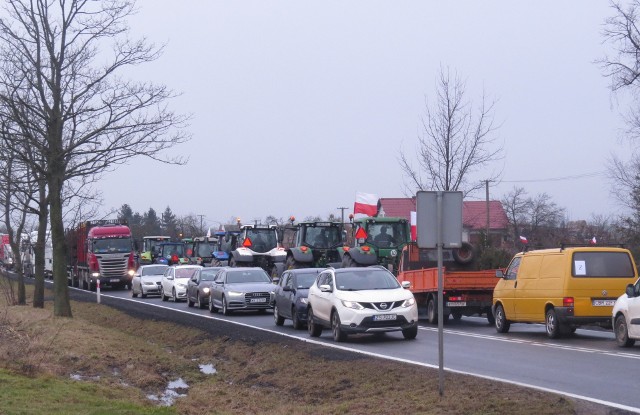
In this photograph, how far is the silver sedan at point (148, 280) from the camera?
4534cm

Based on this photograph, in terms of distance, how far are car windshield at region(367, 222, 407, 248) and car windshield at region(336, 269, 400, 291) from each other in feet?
31.4

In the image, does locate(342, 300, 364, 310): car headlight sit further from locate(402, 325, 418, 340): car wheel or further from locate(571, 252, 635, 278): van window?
locate(571, 252, 635, 278): van window

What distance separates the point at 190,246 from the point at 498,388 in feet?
155

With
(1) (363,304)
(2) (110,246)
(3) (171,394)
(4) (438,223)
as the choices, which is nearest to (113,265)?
(2) (110,246)

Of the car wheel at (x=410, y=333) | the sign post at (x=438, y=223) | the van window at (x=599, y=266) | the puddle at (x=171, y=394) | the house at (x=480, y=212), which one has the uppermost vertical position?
the house at (x=480, y=212)

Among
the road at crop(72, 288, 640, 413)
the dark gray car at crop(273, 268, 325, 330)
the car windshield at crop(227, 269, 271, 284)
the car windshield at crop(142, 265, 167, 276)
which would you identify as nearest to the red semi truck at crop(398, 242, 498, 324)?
the road at crop(72, 288, 640, 413)

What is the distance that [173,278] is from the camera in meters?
40.8

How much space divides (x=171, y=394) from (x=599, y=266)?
987 centimetres

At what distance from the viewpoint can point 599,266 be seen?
2092 centimetres

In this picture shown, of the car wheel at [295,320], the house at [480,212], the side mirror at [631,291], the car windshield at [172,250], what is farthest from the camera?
the house at [480,212]

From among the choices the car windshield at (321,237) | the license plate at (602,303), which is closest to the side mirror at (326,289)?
the license plate at (602,303)

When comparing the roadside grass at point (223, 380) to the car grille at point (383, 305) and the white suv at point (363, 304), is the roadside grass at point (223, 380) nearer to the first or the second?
the white suv at point (363, 304)

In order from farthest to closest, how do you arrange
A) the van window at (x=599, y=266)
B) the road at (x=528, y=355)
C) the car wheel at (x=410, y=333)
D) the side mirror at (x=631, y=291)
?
the car wheel at (x=410, y=333) < the van window at (x=599, y=266) < the side mirror at (x=631, y=291) < the road at (x=528, y=355)

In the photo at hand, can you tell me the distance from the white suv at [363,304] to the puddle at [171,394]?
4261mm
